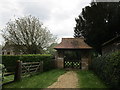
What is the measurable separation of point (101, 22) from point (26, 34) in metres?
12.0

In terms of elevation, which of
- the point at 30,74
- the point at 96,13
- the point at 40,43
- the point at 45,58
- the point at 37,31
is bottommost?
the point at 30,74

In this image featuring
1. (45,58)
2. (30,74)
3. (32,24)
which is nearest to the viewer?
(30,74)

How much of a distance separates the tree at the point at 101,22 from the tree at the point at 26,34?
7.85 metres

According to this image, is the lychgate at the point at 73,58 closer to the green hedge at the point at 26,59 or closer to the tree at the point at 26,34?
the green hedge at the point at 26,59

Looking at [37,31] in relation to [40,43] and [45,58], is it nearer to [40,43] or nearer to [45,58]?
[40,43]

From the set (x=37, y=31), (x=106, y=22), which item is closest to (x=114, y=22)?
(x=106, y=22)

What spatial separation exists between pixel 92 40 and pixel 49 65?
788 centimetres

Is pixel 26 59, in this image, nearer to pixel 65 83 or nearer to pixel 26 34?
pixel 65 83

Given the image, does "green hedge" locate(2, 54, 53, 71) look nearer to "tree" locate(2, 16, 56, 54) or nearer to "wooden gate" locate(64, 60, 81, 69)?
"wooden gate" locate(64, 60, 81, 69)

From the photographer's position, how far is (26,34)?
19.9 meters

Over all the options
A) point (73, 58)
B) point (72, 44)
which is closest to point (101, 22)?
point (72, 44)

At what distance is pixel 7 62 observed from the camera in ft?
43.6

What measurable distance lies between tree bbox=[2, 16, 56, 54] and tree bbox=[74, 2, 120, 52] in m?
7.85

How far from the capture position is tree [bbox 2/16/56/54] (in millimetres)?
19578
